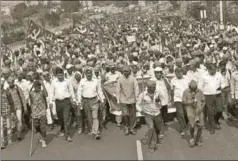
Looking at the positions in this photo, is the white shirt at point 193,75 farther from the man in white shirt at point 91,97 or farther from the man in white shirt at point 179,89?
the man in white shirt at point 91,97

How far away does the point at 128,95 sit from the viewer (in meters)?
11.4

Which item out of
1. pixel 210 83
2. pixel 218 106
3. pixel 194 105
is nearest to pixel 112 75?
pixel 210 83

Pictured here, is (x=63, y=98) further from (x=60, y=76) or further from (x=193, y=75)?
(x=193, y=75)

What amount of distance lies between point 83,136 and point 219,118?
3375mm

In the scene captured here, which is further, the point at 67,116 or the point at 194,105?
the point at 67,116

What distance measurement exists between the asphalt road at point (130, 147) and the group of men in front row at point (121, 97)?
19 centimetres

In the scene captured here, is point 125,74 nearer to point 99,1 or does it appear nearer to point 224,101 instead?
point 224,101

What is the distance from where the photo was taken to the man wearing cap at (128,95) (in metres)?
11.4

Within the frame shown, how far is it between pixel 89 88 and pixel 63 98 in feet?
2.06

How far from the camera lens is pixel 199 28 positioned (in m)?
32.8

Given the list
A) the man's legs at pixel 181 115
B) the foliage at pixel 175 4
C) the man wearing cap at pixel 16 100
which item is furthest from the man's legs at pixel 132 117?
the foliage at pixel 175 4

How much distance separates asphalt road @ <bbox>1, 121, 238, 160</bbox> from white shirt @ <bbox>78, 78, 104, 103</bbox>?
1.06 metres

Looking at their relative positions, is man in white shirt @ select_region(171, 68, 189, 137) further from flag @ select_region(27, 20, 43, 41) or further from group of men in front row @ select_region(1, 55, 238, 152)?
flag @ select_region(27, 20, 43, 41)

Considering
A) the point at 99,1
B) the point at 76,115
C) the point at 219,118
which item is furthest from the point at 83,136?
the point at 99,1
